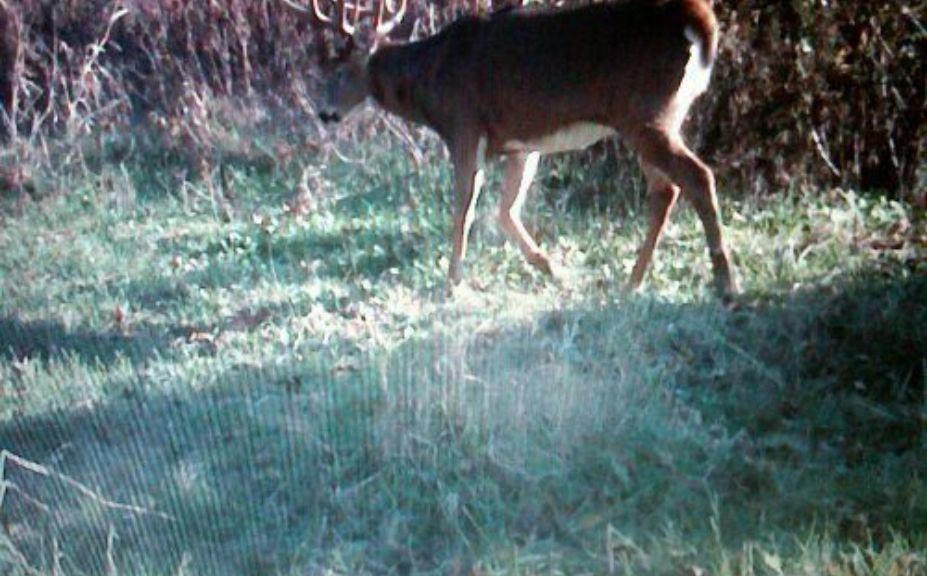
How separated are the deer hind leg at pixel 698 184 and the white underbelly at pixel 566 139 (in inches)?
15.9

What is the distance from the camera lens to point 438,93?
8.80 metres

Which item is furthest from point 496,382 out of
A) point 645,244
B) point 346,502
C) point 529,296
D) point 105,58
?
point 105,58

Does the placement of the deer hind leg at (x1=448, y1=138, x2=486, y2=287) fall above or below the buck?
below

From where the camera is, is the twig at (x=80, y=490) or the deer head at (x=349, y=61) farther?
the deer head at (x=349, y=61)

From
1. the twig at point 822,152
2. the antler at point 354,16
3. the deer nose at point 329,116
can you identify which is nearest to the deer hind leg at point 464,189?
the antler at point 354,16

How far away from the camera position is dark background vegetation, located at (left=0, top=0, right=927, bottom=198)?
970cm

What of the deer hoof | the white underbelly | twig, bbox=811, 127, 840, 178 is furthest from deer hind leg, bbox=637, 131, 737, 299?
twig, bbox=811, 127, 840, 178

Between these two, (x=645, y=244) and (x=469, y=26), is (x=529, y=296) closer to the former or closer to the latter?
(x=645, y=244)

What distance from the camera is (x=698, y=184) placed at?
7.70 metres

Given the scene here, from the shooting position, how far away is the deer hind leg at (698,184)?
25.2ft

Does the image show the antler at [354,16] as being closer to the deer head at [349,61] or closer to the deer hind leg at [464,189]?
the deer head at [349,61]

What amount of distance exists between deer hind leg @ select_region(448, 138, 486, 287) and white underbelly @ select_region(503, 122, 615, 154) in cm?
20

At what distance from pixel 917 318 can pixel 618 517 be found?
8.02ft

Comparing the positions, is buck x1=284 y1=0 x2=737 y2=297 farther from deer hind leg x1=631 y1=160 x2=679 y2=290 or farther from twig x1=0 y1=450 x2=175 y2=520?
twig x1=0 y1=450 x2=175 y2=520
